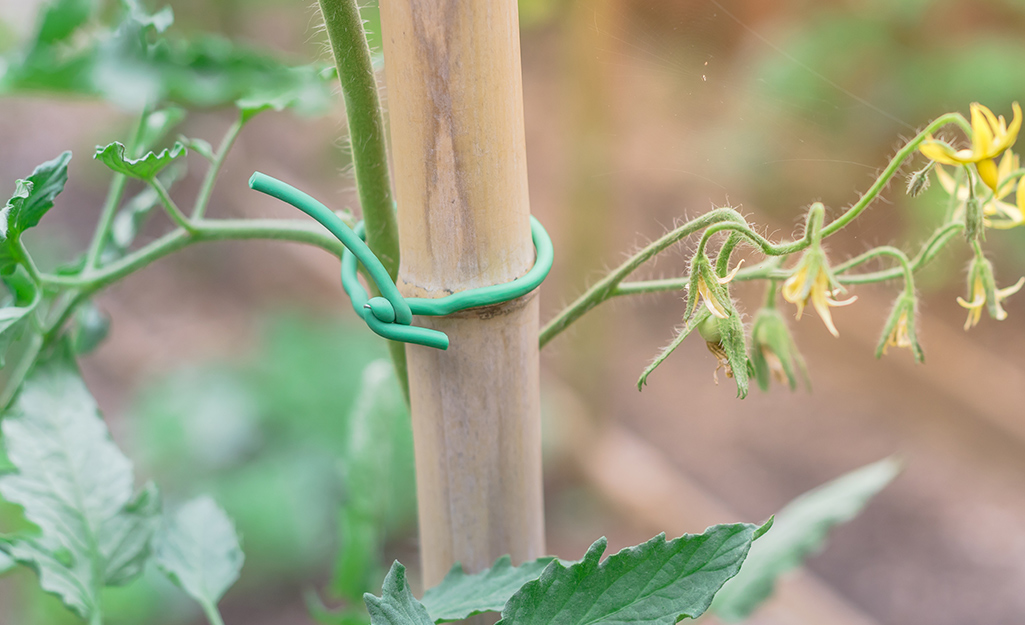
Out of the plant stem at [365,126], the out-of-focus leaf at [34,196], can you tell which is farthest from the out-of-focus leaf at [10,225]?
the plant stem at [365,126]

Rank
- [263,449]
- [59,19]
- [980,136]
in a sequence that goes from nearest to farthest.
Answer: [980,136] → [59,19] → [263,449]

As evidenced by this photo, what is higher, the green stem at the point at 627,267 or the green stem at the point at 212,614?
the green stem at the point at 627,267

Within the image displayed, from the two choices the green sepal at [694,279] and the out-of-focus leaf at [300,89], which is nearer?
the green sepal at [694,279]

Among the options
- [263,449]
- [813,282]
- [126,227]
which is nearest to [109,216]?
[126,227]

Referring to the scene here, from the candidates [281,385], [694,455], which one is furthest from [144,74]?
[694,455]

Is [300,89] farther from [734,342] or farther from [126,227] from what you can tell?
[734,342]

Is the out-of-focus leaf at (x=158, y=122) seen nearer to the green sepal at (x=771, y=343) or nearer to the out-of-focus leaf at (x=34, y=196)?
the out-of-focus leaf at (x=34, y=196)

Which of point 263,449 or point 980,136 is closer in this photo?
point 980,136
